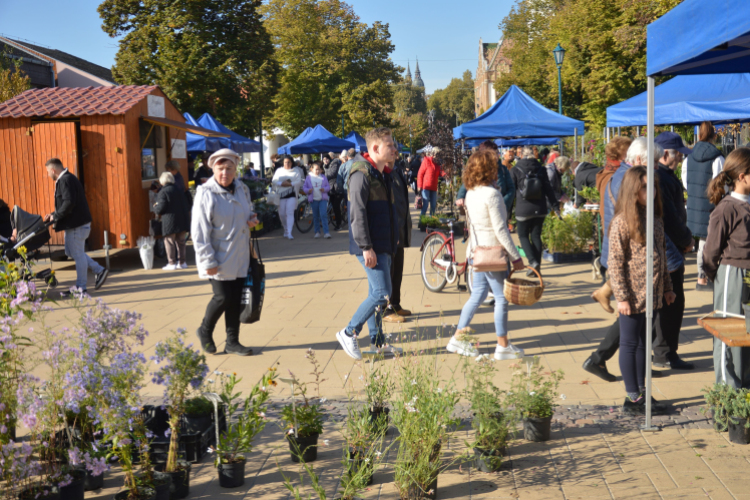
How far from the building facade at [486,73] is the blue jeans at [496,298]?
10197cm

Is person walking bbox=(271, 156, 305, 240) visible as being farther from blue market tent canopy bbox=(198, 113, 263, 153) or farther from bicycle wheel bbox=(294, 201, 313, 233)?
blue market tent canopy bbox=(198, 113, 263, 153)

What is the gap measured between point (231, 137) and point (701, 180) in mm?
16107

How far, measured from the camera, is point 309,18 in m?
52.8

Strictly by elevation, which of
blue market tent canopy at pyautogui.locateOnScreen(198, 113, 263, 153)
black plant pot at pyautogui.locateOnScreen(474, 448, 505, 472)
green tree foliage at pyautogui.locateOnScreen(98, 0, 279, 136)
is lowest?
black plant pot at pyautogui.locateOnScreen(474, 448, 505, 472)

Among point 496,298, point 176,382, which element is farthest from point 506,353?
point 176,382

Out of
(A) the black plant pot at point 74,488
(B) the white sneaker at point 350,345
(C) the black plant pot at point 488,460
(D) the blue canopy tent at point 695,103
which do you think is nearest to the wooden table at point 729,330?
(C) the black plant pot at point 488,460

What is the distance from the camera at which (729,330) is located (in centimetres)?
431

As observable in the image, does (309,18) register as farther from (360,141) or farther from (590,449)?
(590,449)

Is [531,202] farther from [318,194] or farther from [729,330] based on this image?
[318,194]

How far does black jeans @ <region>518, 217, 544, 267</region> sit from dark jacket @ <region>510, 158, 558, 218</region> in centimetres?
12

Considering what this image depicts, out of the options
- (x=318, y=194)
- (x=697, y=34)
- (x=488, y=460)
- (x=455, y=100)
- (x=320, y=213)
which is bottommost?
(x=488, y=460)

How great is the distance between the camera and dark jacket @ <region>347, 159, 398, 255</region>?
6105 millimetres

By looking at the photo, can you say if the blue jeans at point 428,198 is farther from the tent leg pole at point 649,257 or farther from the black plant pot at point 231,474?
the black plant pot at point 231,474

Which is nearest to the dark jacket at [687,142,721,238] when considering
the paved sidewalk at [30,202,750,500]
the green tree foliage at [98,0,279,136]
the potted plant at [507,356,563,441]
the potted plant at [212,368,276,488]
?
the paved sidewalk at [30,202,750,500]
